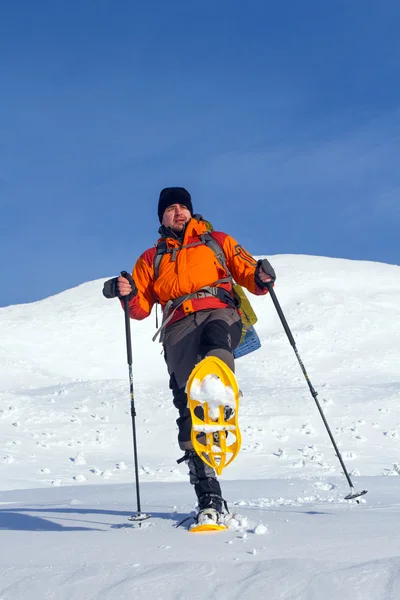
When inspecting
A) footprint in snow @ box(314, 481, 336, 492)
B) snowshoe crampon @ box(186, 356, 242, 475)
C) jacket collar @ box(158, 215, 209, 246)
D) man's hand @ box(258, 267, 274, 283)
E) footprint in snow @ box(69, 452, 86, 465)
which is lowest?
snowshoe crampon @ box(186, 356, 242, 475)

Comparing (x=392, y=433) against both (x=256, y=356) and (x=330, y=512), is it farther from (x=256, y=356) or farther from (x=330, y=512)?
(x=256, y=356)

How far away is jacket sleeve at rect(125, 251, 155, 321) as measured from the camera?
17.6 ft

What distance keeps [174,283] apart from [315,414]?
8556 mm

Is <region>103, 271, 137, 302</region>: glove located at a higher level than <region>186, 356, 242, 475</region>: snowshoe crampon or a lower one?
higher

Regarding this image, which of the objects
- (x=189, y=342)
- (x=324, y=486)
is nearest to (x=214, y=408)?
(x=189, y=342)

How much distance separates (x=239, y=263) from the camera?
5293 millimetres

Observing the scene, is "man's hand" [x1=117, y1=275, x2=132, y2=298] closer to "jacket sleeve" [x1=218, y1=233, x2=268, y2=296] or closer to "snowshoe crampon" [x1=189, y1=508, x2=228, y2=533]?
"jacket sleeve" [x1=218, y1=233, x2=268, y2=296]

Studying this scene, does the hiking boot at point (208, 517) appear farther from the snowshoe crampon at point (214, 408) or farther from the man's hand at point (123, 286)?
the man's hand at point (123, 286)

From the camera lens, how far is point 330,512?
182 inches

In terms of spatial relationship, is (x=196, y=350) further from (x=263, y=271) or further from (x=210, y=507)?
(x=210, y=507)

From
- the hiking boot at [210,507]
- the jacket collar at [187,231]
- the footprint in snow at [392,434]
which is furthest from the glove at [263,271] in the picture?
the footprint in snow at [392,434]

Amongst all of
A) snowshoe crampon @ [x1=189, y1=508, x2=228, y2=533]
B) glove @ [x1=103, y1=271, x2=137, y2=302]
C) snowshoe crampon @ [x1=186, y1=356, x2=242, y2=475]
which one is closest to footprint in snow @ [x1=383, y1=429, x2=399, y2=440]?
glove @ [x1=103, y1=271, x2=137, y2=302]

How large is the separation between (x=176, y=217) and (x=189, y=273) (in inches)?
27.3

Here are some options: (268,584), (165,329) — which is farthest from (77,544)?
(165,329)
